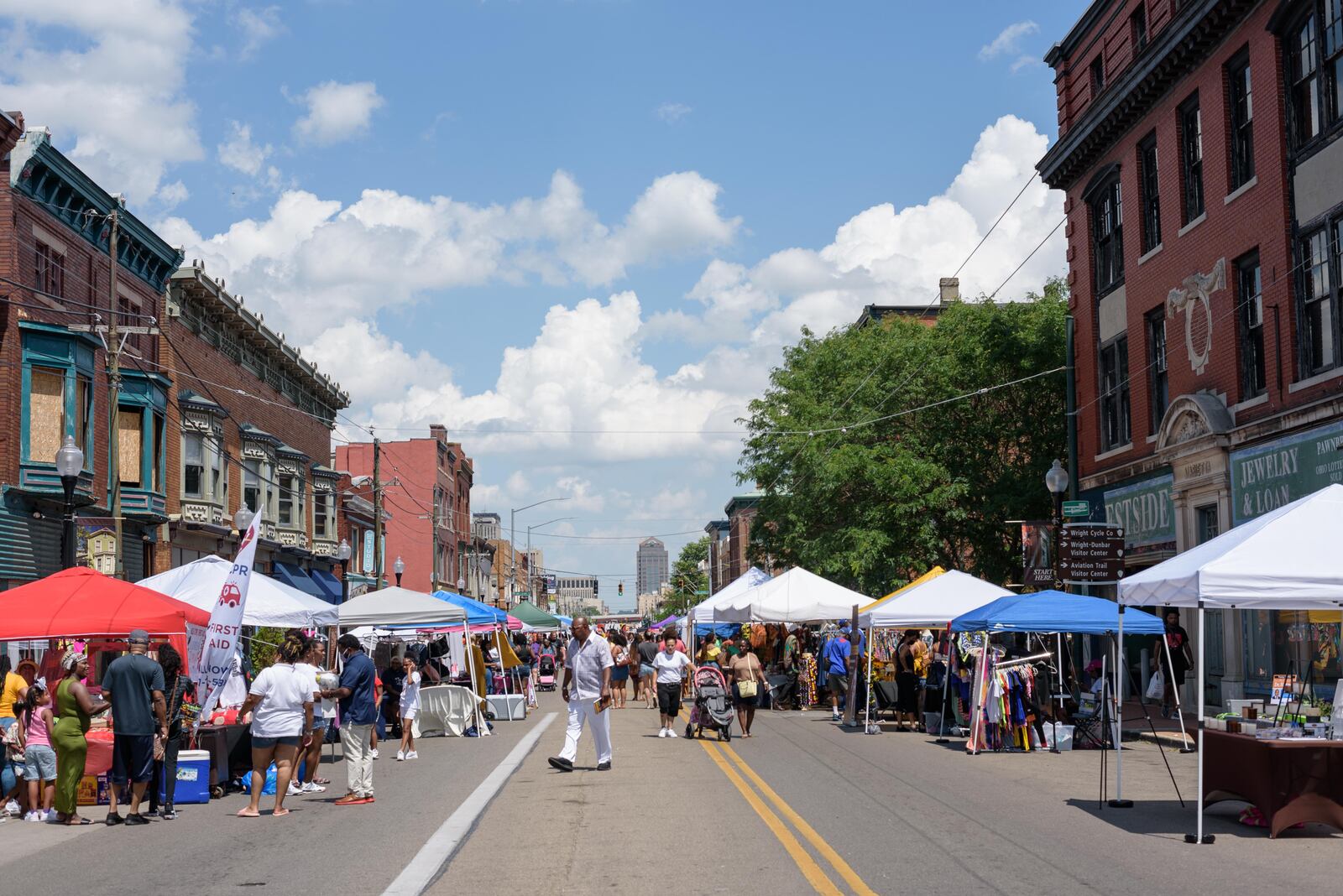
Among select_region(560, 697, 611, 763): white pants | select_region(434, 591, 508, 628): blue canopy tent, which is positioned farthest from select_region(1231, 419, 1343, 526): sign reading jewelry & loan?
select_region(434, 591, 508, 628): blue canopy tent

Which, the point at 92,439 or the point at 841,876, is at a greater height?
the point at 92,439

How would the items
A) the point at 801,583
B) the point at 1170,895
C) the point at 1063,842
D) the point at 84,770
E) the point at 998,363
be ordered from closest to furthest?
the point at 1170,895, the point at 1063,842, the point at 84,770, the point at 801,583, the point at 998,363

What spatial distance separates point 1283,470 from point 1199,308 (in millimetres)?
4646

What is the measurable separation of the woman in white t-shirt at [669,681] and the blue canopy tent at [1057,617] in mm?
5068

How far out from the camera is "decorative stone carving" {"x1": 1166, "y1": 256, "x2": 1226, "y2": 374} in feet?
84.2

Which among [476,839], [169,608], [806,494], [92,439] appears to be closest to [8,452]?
[92,439]

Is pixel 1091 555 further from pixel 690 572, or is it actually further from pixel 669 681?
pixel 690 572

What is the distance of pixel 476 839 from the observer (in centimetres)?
1159

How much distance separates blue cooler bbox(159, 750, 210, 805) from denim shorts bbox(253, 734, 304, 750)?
72.6 inches

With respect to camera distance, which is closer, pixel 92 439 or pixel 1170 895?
pixel 1170 895

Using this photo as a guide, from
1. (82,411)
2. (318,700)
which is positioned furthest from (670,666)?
(82,411)

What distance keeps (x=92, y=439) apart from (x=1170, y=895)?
94.8 feet

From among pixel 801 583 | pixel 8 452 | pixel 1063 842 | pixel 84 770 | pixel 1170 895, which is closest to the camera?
pixel 1170 895

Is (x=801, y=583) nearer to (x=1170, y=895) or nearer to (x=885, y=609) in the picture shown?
(x=885, y=609)
